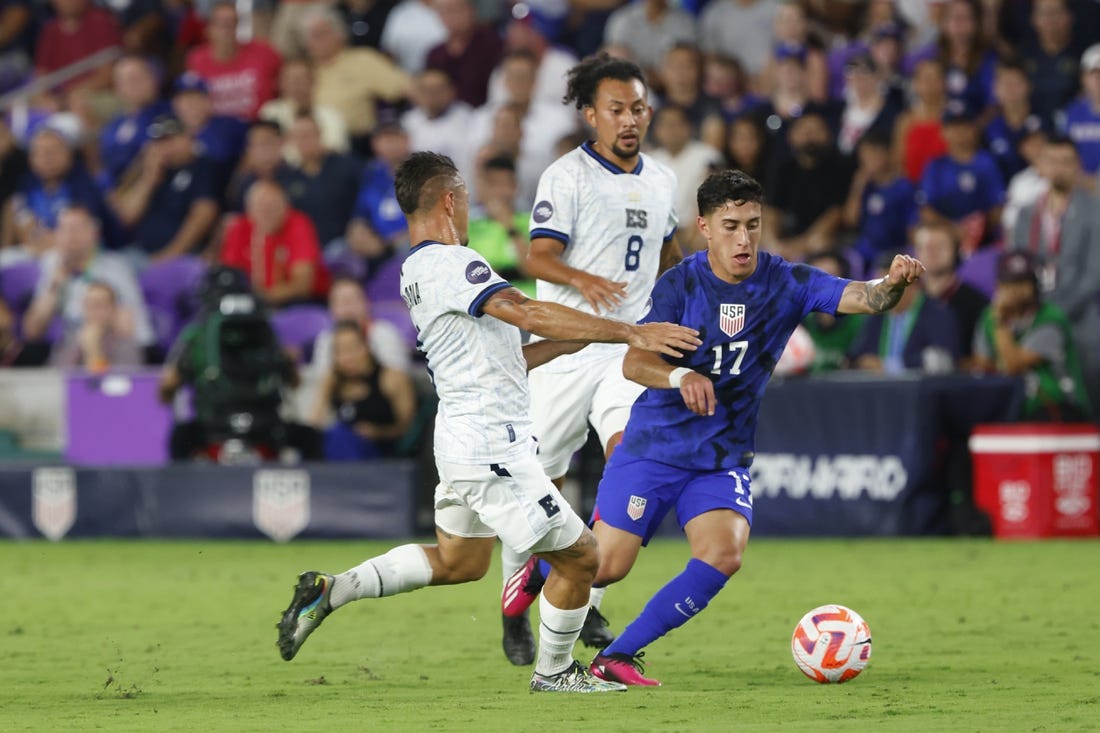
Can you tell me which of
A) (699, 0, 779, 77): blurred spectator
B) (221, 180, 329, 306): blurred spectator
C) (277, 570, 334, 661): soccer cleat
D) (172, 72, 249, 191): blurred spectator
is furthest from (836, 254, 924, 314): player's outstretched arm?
(172, 72, 249, 191): blurred spectator

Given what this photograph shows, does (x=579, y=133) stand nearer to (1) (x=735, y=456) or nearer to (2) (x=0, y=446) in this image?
(2) (x=0, y=446)

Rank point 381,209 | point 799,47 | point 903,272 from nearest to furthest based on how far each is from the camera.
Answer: point 903,272
point 799,47
point 381,209

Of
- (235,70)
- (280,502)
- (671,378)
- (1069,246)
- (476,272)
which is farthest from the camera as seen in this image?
(235,70)

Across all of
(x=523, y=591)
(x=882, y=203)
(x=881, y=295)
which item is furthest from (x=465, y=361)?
(x=882, y=203)

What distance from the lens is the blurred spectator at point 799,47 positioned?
15828 millimetres

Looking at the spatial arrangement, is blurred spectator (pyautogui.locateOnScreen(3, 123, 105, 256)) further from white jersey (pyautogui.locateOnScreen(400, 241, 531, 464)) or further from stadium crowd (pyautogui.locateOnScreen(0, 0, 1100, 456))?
white jersey (pyautogui.locateOnScreen(400, 241, 531, 464))

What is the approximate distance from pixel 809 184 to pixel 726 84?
4.82 feet

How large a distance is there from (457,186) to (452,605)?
12.9 ft

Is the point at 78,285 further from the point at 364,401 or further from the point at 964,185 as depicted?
the point at 964,185

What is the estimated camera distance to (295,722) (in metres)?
6.24

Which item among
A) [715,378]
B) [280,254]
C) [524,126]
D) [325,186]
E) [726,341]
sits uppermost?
[524,126]

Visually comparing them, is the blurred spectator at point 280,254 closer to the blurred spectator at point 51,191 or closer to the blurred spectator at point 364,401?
the blurred spectator at point 364,401

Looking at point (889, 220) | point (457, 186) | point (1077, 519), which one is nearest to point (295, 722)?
point (457, 186)

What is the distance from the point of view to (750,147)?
1516 centimetres
